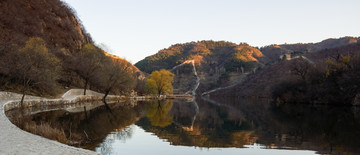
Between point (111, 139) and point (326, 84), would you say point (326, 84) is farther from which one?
point (111, 139)

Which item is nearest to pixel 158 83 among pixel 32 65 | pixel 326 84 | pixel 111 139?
pixel 326 84

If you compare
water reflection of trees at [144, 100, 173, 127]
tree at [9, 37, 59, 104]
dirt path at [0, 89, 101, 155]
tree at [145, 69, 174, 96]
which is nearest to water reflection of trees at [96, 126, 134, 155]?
dirt path at [0, 89, 101, 155]

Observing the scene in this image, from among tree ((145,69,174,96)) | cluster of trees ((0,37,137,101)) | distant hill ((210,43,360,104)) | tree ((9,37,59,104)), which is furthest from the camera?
tree ((145,69,174,96))

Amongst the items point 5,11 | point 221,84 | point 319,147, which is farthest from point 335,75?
point 221,84

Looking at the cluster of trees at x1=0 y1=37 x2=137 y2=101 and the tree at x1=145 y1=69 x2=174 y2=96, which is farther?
the tree at x1=145 y1=69 x2=174 y2=96

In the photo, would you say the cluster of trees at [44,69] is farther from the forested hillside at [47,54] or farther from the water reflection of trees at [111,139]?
the water reflection of trees at [111,139]

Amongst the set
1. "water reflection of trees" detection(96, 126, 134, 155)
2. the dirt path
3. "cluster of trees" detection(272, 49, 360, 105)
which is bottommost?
"water reflection of trees" detection(96, 126, 134, 155)

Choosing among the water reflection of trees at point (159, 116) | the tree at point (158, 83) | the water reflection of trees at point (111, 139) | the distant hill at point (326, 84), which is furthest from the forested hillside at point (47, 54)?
the distant hill at point (326, 84)

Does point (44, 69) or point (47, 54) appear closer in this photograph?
point (44, 69)

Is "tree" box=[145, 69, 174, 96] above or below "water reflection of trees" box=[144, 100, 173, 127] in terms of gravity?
above

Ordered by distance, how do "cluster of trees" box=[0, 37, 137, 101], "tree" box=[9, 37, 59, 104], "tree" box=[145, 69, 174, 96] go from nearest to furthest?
"tree" box=[9, 37, 59, 104] < "cluster of trees" box=[0, 37, 137, 101] < "tree" box=[145, 69, 174, 96]

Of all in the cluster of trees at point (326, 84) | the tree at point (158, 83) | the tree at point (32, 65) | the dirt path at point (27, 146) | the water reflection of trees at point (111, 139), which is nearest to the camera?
the dirt path at point (27, 146)

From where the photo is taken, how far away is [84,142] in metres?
14.6

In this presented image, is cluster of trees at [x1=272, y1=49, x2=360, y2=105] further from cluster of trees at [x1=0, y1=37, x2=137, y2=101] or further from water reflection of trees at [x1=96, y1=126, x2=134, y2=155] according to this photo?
water reflection of trees at [x1=96, y1=126, x2=134, y2=155]
